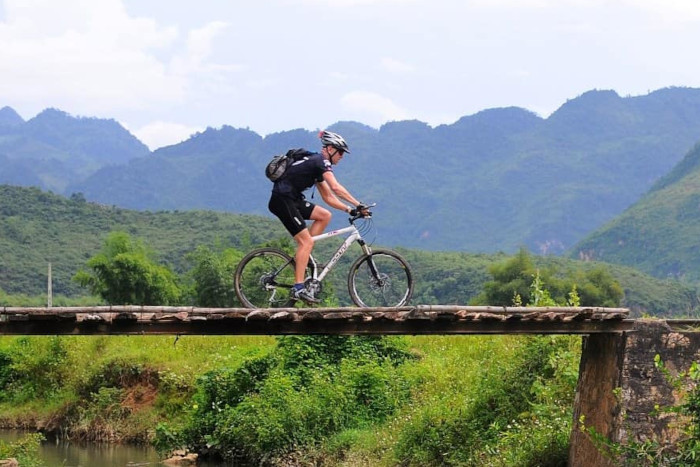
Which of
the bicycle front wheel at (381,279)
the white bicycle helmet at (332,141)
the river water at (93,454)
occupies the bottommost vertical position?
the river water at (93,454)

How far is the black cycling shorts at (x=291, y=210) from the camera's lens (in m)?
13.2

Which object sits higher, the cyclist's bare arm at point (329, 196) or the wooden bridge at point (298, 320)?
the cyclist's bare arm at point (329, 196)

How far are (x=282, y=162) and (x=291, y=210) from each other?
0.55 meters

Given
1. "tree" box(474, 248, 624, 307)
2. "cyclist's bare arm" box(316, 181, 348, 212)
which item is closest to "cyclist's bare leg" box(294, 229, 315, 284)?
"cyclist's bare arm" box(316, 181, 348, 212)

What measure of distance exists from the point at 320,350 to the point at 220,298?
1899 cm

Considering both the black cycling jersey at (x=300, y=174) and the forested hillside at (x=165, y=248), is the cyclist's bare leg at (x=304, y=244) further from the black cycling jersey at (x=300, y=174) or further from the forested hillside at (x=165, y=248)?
the forested hillside at (x=165, y=248)

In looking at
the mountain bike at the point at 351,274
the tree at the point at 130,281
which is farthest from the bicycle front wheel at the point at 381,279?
the tree at the point at 130,281

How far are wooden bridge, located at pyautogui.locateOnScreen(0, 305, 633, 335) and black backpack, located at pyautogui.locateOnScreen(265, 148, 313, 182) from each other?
1686 mm

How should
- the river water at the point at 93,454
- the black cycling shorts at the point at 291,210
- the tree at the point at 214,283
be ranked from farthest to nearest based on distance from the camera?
the tree at the point at 214,283
the river water at the point at 93,454
the black cycling shorts at the point at 291,210

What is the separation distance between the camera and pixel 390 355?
25.1 metres

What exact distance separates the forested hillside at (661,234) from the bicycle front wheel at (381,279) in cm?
8827

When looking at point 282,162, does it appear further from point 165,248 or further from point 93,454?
point 165,248

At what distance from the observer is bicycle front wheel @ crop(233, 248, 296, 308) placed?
13812 millimetres

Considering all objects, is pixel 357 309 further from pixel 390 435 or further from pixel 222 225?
pixel 222 225
